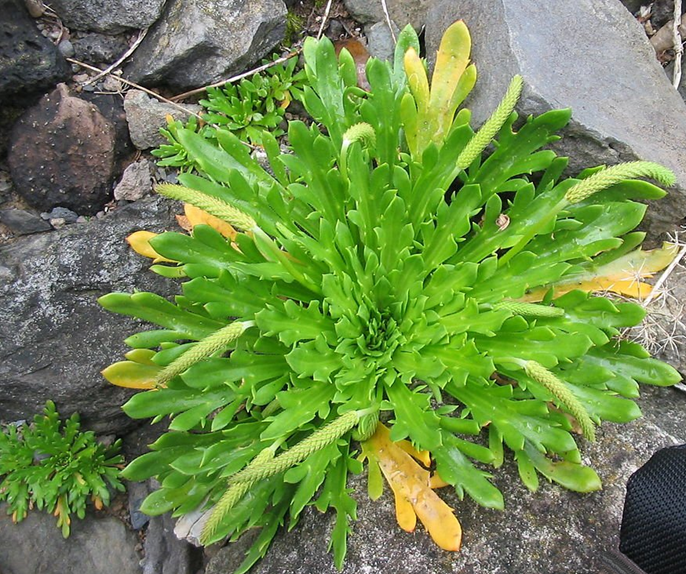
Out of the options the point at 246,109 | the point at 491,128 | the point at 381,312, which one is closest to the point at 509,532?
the point at 381,312

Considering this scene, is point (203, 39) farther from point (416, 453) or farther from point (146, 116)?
point (416, 453)

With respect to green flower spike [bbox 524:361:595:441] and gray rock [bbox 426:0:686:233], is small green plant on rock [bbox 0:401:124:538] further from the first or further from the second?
gray rock [bbox 426:0:686:233]

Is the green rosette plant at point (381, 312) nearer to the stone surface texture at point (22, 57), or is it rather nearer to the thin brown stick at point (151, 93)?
the thin brown stick at point (151, 93)

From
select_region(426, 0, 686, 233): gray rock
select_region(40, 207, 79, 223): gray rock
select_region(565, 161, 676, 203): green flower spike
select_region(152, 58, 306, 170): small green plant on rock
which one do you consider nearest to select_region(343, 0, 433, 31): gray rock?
select_region(426, 0, 686, 233): gray rock

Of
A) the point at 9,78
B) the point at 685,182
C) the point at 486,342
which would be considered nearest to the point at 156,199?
the point at 9,78

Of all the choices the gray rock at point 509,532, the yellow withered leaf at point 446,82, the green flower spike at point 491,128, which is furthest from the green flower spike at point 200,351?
the yellow withered leaf at point 446,82

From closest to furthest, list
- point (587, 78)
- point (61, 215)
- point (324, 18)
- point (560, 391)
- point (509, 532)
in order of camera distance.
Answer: point (560, 391)
point (509, 532)
point (587, 78)
point (61, 215)
point (324, 18)
